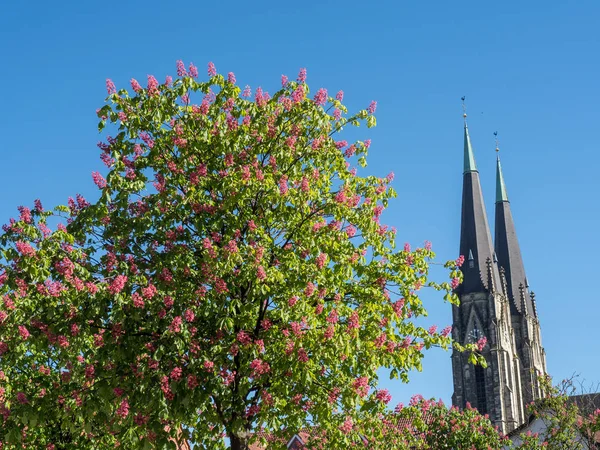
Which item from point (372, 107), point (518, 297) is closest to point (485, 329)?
point (518, 297)

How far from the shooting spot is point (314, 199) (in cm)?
1595

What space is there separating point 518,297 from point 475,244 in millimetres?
7376

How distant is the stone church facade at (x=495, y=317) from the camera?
79375 mm

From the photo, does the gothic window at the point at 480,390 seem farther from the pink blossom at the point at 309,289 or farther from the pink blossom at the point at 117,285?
the pink blossom at the point at 117,285

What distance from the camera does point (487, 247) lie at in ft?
278

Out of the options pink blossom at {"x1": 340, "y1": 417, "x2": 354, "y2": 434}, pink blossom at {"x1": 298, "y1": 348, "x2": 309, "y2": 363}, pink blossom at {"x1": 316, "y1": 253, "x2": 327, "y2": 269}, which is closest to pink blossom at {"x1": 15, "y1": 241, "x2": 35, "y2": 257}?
pink blossom at {"x1": 298, "y1": 348, "x2": 309, "y2": 363}

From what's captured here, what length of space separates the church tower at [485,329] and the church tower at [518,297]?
9.7 inches

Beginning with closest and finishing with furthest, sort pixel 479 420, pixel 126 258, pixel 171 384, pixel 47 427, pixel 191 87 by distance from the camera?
1. pixel 171 384
2. pixel 126 258
3. pixel 191 87
4. pixel 47 427
5. pixel 479 420

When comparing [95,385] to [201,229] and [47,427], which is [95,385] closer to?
[201,229]

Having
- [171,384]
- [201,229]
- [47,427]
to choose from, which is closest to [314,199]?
[201,229]

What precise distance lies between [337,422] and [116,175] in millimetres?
5599

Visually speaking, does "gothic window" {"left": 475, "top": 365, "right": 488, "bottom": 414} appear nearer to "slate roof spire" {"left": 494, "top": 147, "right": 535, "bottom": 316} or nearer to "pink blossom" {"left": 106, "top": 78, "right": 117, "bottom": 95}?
"slate roof spire" {"left": 494, "top": 147, "right": 535, "bottom": 316}

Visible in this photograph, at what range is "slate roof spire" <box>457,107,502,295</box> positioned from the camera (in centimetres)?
8356

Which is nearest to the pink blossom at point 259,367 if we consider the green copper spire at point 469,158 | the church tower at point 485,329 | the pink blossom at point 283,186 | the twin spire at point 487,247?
the pink blossom at point 283,186
